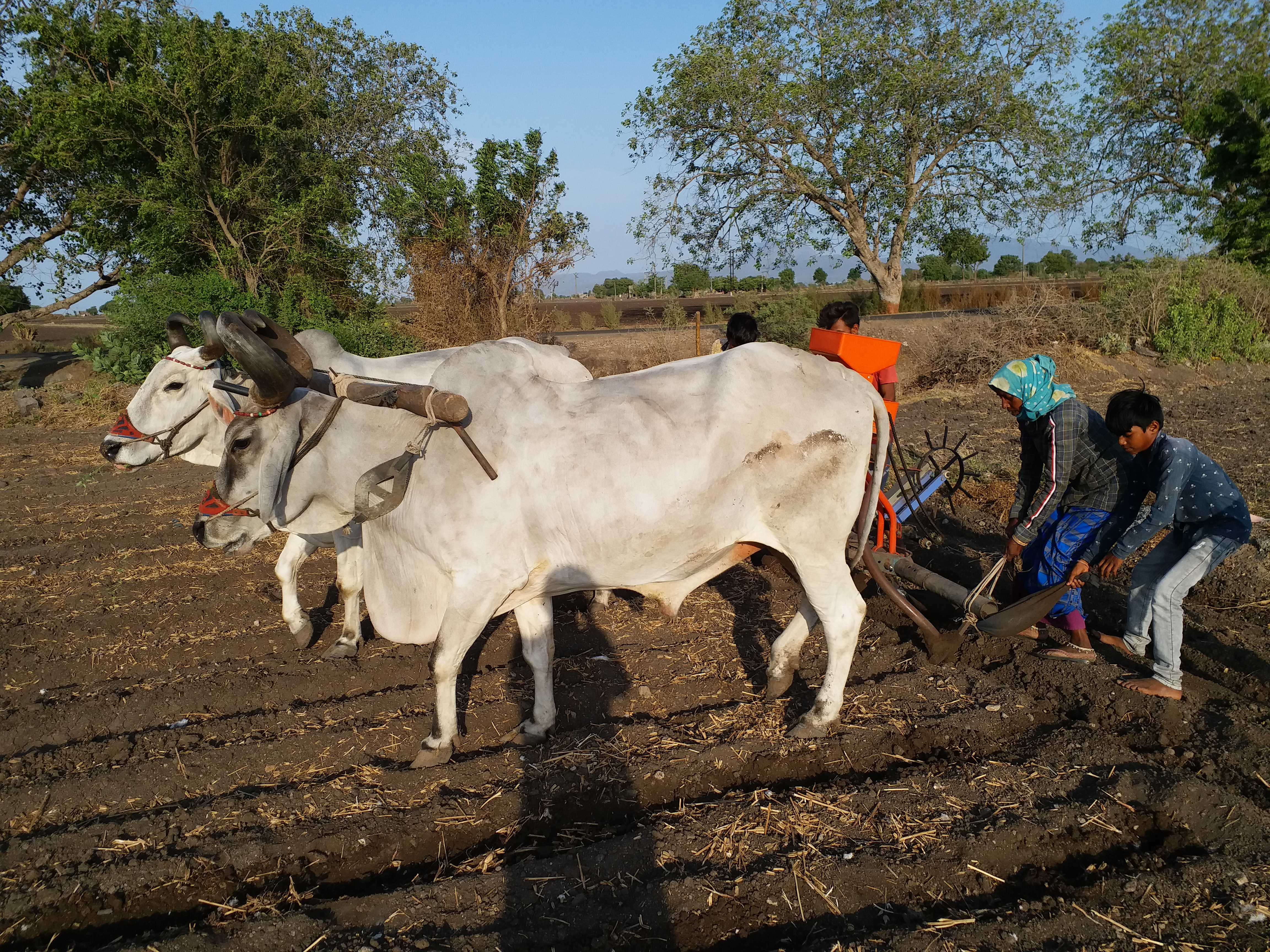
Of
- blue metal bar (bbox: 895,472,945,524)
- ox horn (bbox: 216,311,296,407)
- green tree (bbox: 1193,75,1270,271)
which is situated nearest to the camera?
ox horn (bbox: 216,311,296,407)

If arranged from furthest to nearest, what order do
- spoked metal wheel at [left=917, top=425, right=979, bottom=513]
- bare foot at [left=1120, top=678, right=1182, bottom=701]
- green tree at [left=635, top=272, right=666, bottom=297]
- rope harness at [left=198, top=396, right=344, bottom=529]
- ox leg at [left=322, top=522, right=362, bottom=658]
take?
green tree at [left=635, top=272, right=666, bottom=297], spoked metal wheel at [left=917, top=425, right=979, bottom=513], ox leg at [left=322, top=522, right=362, bottom=658], bare foot at [left=1120, top=678, right=1182, bottom=701], rope harness at [left=198, top=396, right=344, bottom=529]

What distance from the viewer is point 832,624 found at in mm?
4211

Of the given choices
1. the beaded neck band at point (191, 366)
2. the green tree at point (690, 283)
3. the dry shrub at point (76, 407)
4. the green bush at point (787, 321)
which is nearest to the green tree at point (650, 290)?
the green tree at point (690, 283)

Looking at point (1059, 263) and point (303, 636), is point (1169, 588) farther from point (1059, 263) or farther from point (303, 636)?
point (1059, 263)

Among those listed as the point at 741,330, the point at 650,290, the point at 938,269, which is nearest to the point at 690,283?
the point at 650,290

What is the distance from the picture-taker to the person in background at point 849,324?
565cm

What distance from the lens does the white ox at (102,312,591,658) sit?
553 centimetres

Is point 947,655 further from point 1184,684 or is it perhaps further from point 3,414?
point 3,414

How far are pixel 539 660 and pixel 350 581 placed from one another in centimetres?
190

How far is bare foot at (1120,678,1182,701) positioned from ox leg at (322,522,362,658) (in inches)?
191

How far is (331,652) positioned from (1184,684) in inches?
210

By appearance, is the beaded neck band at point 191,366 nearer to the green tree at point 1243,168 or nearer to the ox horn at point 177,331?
the ox horn at point 177,331

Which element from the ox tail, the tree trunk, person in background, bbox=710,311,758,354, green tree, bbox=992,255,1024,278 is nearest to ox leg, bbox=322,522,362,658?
the ox tail

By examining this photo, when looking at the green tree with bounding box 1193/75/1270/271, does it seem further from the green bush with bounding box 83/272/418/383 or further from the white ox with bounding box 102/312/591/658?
the white ox with bounding box 102/312/591/658
